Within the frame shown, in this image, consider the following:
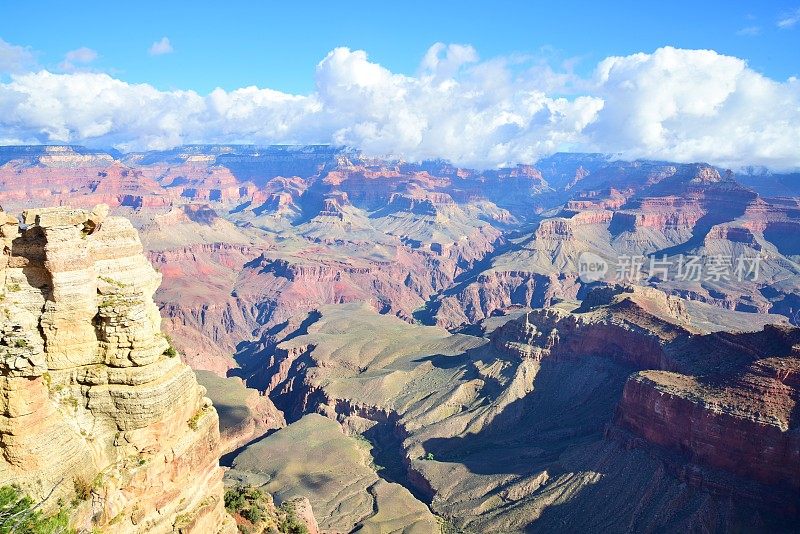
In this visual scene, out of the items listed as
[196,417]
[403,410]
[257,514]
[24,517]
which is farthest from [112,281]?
[403,410]

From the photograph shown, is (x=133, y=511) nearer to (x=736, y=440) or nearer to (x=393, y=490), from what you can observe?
(x=393, y=490)

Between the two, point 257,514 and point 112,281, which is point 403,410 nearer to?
point 257,514

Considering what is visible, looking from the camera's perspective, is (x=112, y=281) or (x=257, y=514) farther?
(x=257, y=514)

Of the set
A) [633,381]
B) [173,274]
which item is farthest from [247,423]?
[173,274]

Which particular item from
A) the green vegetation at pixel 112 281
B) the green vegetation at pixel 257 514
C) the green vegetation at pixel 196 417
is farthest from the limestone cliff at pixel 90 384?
the green vegetation at pixel 257 514

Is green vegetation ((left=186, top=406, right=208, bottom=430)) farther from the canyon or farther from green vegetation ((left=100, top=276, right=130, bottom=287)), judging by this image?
green vegetation ((left=100, top=276, right=130, bottom=287))

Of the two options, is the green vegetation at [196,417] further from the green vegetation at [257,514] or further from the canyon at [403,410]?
the green vegetation at [257,514]

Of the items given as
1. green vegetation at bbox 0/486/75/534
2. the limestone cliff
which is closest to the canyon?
the limestone cliff

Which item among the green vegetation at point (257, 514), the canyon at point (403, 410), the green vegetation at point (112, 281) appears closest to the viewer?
the canyon at point (403, 410)
